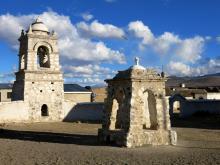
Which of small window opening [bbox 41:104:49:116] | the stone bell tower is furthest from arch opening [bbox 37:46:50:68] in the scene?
small window opening [bbox 41:104:49:116]

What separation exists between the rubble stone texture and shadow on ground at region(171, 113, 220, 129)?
9.43 metres

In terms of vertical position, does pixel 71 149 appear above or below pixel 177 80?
below

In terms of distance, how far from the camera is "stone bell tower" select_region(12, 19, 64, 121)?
3262cm

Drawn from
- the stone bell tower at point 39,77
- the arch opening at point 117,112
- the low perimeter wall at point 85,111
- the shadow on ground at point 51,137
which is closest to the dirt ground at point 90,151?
the shadow on ground at point 51,137

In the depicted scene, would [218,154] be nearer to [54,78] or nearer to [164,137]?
[164,137]

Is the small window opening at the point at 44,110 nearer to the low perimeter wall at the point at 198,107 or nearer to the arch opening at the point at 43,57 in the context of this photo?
→ the arch opening at the point at 43,57

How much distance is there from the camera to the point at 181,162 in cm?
1462

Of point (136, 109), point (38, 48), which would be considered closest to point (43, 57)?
point (38, 48)

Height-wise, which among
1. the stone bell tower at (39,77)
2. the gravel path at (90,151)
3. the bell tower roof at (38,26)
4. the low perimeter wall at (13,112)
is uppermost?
the bell tower roof at (38,26)

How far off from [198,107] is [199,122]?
565cm

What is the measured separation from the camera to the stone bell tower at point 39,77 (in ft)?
107

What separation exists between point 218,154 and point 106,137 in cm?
529

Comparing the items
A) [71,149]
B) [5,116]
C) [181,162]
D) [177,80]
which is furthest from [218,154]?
[177,80]

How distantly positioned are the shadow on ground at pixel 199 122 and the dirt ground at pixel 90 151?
16.3ft
